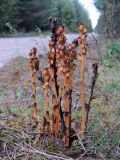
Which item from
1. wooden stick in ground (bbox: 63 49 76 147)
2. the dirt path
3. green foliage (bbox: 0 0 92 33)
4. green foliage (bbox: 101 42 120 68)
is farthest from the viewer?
green foliage (bbox: 0 0 92 33)

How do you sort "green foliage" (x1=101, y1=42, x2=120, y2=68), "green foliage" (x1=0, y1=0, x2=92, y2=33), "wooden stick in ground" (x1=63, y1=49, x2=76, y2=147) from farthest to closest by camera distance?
"green foliage" (x1=0, y1=0, x2=92, y2=33) < "green foliage" (x1=101, y1=42, x2=120, y2=68) < "wooden stick in ground" (x1=63, y1=49, x2=76, y2=147)

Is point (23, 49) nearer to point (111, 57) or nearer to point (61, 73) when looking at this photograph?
point (111, 57)

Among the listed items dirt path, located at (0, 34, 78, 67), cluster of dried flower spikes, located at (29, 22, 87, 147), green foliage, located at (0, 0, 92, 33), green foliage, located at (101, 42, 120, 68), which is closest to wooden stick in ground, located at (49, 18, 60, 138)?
cluster of dried flower spikes, located at (29, 22, 87, 147)

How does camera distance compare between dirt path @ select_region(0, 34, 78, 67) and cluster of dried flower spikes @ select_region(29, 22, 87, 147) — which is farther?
dirt path @ select_region(0, 34, 78, 67)

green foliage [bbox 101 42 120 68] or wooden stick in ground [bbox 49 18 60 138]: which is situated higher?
wooden stick in ground [bbox 49 18 60 138]

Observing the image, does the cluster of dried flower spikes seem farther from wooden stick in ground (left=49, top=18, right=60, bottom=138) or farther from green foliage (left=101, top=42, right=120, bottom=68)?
green foliage (left=101, top=42, right=120, bottom=68)

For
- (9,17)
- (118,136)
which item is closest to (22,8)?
(9,17)

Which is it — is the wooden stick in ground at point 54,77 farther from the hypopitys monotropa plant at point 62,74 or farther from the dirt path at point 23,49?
the dirt path at point 23,49

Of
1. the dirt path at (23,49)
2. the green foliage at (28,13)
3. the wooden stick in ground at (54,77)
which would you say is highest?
the wooden stick in ground at (54,77)

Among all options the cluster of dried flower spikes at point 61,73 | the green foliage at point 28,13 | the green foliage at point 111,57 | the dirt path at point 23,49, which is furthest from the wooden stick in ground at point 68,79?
the green foliage at point 28,13

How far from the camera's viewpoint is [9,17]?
31688 millimetres

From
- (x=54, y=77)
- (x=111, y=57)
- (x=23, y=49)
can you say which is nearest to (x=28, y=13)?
(x=23, y=49)

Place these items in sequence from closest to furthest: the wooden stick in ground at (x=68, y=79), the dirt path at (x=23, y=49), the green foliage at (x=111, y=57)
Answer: the wooden stick in ground at (x=68, y=79) → the dirt path at (x=23, y=49) → the green foliage at (x=111, y=57)

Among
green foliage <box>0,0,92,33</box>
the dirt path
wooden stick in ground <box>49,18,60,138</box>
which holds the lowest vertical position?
green foliage <box>0,0,92,33</box>
